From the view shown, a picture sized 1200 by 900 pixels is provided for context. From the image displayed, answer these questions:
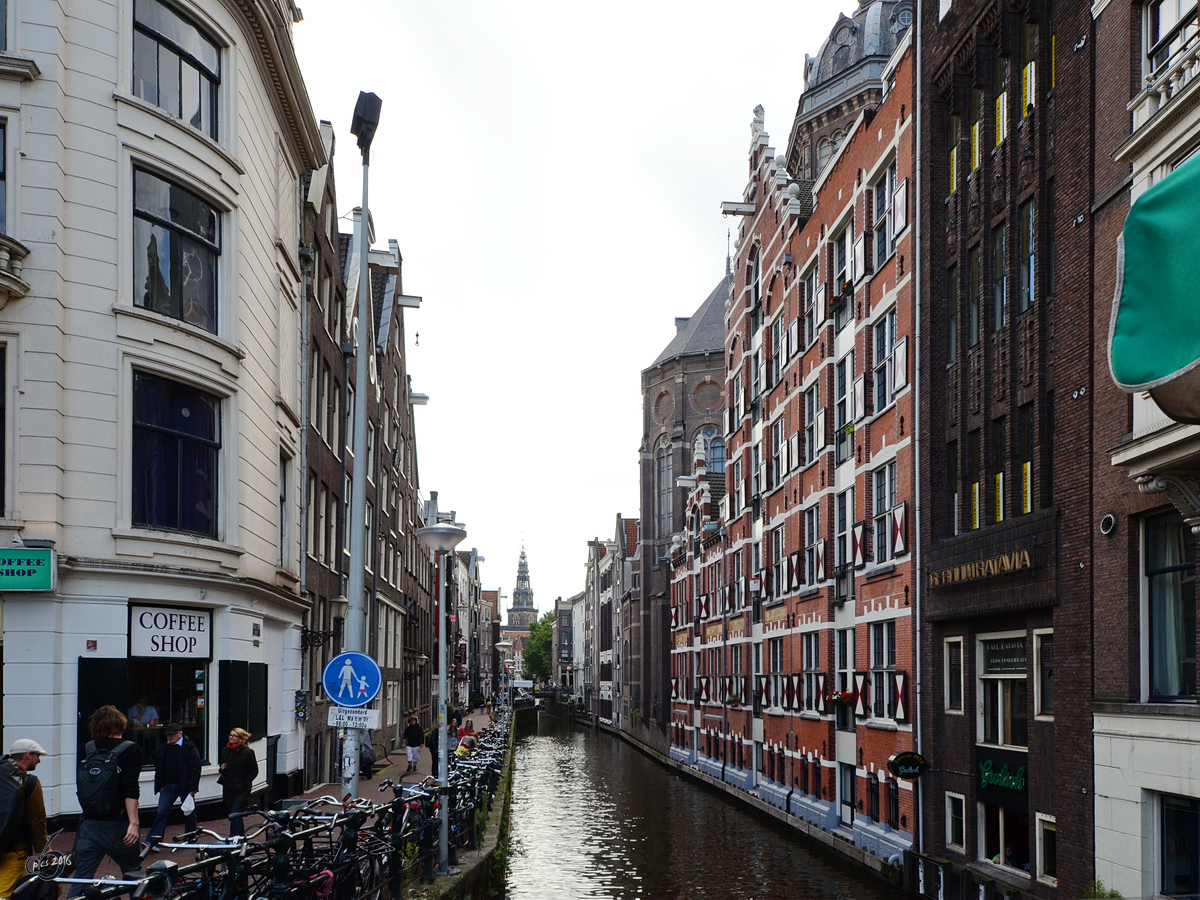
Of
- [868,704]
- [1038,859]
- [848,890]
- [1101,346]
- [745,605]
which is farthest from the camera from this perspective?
[745,605]

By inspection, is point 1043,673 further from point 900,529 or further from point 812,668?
point 812,668

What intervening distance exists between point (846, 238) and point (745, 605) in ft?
51.5

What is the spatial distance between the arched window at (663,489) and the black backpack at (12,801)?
67.6 metres

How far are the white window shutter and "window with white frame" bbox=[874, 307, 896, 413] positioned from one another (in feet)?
5.98

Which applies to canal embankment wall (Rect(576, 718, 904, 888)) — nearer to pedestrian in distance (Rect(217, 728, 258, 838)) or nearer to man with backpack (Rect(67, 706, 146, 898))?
pedestrian in distance (Rect(217, 728, 258, 838))

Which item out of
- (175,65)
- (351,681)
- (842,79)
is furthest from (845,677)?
(842,79)

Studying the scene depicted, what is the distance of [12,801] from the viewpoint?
28.0 ft

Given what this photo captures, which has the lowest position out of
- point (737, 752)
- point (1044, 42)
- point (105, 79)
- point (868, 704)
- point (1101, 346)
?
point (737, 752)

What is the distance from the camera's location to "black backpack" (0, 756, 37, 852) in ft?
27.8

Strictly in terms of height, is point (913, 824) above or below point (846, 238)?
below

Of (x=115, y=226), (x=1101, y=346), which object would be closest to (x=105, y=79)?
(x=115, y=226)

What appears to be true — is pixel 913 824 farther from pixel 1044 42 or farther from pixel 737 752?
pixel 737 752

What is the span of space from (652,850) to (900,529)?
361 inches

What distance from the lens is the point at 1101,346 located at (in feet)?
49.8
